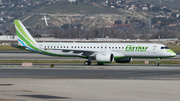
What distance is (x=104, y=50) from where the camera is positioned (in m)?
55.5

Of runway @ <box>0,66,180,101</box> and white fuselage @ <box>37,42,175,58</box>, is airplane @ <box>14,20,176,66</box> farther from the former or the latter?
runway @ <box>0,66,180,101</box>

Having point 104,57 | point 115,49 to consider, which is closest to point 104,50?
point 115,49

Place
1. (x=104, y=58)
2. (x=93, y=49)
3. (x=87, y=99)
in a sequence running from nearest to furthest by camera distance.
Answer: (x=87, y=99), (x=104, y=58), (x=93, y=49)

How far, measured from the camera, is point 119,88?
90.5 feet

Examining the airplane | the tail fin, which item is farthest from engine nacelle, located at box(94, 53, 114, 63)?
the tail fin

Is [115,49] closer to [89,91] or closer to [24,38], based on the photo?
[24,38]

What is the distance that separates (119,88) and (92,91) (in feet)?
9.04

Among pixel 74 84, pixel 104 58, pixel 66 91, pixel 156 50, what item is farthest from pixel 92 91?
pixel 156 50

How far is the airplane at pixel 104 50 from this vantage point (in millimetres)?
53469

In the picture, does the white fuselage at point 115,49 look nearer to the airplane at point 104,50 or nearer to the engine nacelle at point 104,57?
the airplane at point 104,50

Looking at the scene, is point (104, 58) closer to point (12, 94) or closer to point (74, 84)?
point (74, 84)

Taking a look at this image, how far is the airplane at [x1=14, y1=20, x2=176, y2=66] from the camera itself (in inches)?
2105

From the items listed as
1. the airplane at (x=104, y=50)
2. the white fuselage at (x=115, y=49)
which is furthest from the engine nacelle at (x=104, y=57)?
the white fuselage at (x=115, y=49)

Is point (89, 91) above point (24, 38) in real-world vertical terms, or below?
below
